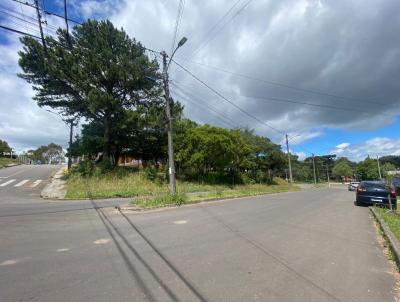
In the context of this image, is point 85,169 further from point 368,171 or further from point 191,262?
point 368,171

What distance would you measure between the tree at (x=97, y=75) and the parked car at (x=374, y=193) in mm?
18082

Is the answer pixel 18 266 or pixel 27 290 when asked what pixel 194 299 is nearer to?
pixel 27 290

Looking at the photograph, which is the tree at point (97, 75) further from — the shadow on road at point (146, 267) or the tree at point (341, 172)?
the tree at point (341, 172)

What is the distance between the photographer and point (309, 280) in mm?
4902

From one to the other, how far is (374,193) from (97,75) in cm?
2384

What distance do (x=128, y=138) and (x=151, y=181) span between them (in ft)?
21.0

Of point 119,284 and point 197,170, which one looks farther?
point 197,170

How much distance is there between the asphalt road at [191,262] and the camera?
14.2ft

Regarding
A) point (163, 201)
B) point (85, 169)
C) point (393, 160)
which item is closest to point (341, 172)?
point (393, 160)

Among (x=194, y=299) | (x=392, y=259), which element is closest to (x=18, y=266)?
(x=194, y=299)

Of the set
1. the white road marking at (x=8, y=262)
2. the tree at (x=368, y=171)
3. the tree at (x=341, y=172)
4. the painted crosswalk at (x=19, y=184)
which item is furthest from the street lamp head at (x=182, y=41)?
A: the tree at (x=341, y=172)

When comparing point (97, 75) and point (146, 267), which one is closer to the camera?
point (146, 267)

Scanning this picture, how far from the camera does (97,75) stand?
28.0 m

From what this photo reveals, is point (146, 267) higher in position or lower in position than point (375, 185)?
lower
